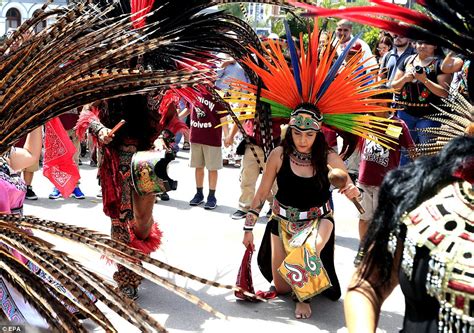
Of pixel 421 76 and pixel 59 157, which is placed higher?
pixel 421 76

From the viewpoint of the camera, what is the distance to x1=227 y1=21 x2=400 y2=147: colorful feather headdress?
14.4ft

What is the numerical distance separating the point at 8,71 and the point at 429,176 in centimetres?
115

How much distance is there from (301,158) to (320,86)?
1.67 ft

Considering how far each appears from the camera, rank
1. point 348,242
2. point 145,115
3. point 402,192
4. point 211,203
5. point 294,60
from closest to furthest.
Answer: point 402,192 → point 294,60 → point 145,115 → point 348,242 → point 211,203

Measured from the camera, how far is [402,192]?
6.07 feet

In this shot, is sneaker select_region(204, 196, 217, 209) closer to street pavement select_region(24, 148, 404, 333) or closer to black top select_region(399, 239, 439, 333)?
street pavement select_region(24, 148, 404, 333)

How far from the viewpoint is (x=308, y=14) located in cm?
167

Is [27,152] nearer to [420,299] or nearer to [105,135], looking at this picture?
[105,135]

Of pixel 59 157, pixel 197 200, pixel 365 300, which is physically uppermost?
pixel 365 300

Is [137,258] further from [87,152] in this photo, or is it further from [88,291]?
[87,152]

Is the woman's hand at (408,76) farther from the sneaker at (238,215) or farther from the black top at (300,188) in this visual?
the black top at (300,188)

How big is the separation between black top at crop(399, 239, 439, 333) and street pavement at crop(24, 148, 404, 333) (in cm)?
109

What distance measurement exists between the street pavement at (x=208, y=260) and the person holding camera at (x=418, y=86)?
49.8 inches

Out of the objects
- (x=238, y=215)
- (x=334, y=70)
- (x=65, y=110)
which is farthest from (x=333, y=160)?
(x=65, y=110)
